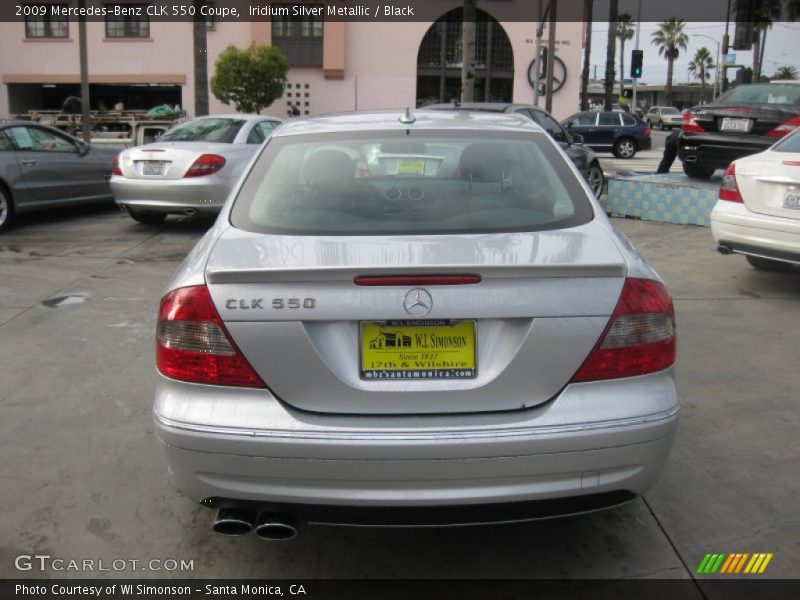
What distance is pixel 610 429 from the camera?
2.55 meters

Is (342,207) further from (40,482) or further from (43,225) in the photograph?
(43,225)

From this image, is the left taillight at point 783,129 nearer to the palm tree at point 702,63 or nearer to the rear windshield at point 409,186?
the rear windshield at point 409,186

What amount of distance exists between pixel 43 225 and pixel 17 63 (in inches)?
1349

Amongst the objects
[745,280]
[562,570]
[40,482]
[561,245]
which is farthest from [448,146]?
[745,280]

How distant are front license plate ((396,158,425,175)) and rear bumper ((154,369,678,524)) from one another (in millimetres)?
1385

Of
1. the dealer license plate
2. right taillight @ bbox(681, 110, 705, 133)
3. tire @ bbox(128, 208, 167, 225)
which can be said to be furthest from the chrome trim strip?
right taillight @ bbox(681, 110, 705, 133)

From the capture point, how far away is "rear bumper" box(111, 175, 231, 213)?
9.69 meters

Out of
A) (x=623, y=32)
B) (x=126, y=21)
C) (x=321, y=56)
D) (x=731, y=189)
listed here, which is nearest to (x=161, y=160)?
Answer: (x=731, y=189)

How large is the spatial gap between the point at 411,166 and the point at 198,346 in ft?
4.64

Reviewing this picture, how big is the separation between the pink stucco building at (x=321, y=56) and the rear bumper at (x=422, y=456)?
124 feet

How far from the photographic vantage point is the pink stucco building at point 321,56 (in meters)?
39.5

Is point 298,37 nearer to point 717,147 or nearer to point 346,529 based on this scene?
point 717,147

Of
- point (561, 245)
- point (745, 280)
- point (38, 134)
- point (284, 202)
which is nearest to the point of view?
point (561, 245)

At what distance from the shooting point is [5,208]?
9.77m
